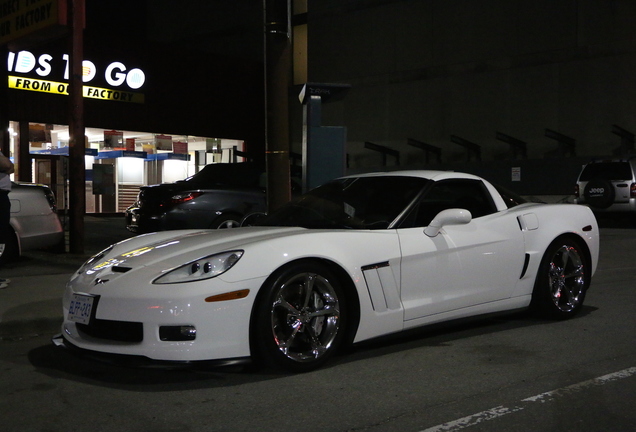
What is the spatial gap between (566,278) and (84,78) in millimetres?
17872

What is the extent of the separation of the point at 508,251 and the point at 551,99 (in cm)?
2014

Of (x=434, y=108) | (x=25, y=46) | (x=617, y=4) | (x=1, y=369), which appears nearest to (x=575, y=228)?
(x=1, y=369)

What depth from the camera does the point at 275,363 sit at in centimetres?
442

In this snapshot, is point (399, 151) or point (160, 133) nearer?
point (160, 133)

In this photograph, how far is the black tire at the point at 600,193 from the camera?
17.4 meters

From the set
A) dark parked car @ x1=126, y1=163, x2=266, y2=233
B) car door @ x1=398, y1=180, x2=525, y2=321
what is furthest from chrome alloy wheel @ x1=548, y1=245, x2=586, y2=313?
dark parked car @ x1=126, y1=163, x2=266, y2=233

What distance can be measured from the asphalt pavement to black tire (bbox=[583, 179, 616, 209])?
11444 millimetres

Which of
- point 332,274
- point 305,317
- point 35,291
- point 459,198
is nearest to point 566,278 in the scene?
point 459,198

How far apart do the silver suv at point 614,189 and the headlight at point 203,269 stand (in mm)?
14859

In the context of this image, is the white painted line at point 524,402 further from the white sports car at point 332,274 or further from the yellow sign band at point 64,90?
the yellow sign band at point 64,90

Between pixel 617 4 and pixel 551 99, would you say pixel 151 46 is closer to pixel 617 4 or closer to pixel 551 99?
pixel 551 99

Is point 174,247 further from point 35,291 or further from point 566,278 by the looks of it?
point 566,278

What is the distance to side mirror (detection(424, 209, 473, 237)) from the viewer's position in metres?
5.19

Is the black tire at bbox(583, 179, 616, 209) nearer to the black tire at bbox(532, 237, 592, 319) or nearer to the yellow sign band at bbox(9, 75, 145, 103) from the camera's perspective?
the black tire at bbox(532, 237, 592, 319)
